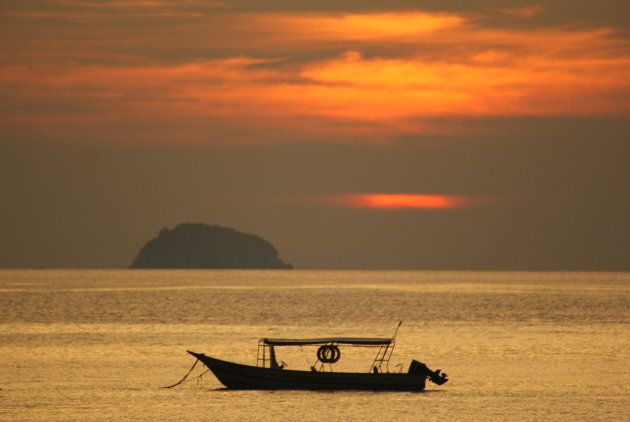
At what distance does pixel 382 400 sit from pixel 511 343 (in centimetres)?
4476

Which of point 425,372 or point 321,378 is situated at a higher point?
point 425,372

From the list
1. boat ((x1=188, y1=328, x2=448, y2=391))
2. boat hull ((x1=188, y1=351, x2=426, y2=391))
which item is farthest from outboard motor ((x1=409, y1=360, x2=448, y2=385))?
boat hull ((x1=188, y1=351, x2=426, y2=391))

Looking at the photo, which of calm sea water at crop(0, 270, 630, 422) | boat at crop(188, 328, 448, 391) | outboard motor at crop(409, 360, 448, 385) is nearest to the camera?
calm sea water at crop(0, 270, 630, 422)

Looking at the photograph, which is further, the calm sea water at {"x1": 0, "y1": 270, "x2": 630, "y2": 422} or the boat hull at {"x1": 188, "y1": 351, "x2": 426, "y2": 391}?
the boat hull at {"x1": 188, "y1": 351, "x2": 426, "y2": 391}

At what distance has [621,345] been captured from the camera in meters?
100

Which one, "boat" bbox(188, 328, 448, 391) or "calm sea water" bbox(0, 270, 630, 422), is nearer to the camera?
"calm sea water" bbox(0, 270, 630, 422)

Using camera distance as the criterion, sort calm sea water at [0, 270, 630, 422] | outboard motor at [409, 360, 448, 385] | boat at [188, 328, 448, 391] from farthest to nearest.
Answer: outboard motor at [409, 360, 448, 385] → boat at [188, 328, 448, 391] → calm sea water at [0, 270, 630, 422]

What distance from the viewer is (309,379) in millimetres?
63438

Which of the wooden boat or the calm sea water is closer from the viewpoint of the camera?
the calm sea water

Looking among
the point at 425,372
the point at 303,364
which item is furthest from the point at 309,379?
the point at 303,364

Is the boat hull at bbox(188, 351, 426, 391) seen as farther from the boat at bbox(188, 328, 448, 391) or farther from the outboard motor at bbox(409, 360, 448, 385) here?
the outboard motor at bbox(409, 360, 448, 385)

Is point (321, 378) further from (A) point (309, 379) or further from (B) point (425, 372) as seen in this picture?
(B) point (425, 372)

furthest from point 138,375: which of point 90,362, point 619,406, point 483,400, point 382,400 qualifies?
point 619,406

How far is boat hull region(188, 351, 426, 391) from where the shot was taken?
63531 millimetres
